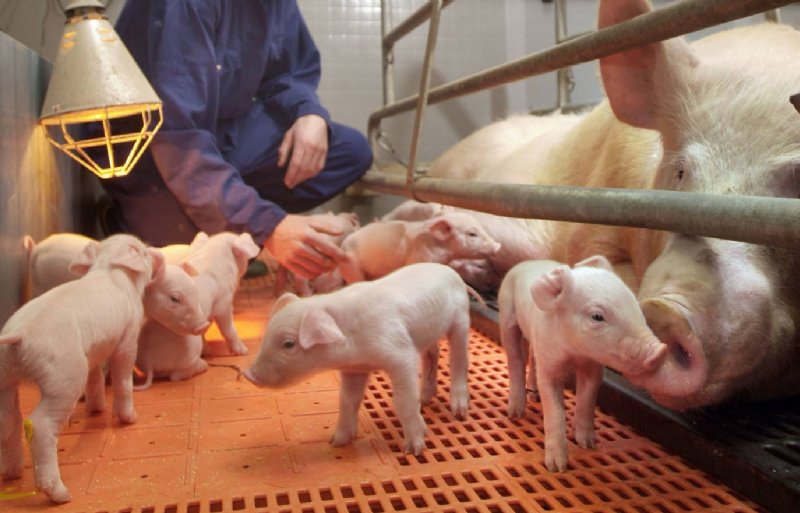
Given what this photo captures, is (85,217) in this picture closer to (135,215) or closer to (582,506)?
(135,215)

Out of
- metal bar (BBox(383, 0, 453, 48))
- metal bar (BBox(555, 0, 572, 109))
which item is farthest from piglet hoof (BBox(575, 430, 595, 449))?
metal bar (BBox(555, 0, 572, 109))

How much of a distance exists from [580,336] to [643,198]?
28 centimetres

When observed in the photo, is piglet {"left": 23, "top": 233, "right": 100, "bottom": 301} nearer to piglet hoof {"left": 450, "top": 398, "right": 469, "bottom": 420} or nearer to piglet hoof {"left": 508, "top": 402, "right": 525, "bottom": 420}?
piglet hoof {"left": 450, "top": 398, "right": 469, "bottom": 420}

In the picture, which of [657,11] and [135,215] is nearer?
[657,11]

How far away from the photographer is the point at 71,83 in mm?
2029

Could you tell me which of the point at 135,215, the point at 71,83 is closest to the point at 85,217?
the point at 135,215

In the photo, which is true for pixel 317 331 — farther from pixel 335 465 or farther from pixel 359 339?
pixel 335 465

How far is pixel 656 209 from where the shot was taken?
4.68ft

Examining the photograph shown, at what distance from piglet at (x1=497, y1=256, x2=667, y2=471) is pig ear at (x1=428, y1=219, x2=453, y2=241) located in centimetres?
87

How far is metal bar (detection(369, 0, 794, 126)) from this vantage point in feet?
4.35

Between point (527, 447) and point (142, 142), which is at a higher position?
point (142, 142)

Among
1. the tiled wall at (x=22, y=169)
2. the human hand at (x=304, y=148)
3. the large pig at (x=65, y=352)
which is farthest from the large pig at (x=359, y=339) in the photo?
the human hand at (x=304, y=148)

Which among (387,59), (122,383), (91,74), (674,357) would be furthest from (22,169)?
(387,59)

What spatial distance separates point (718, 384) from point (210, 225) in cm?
192
